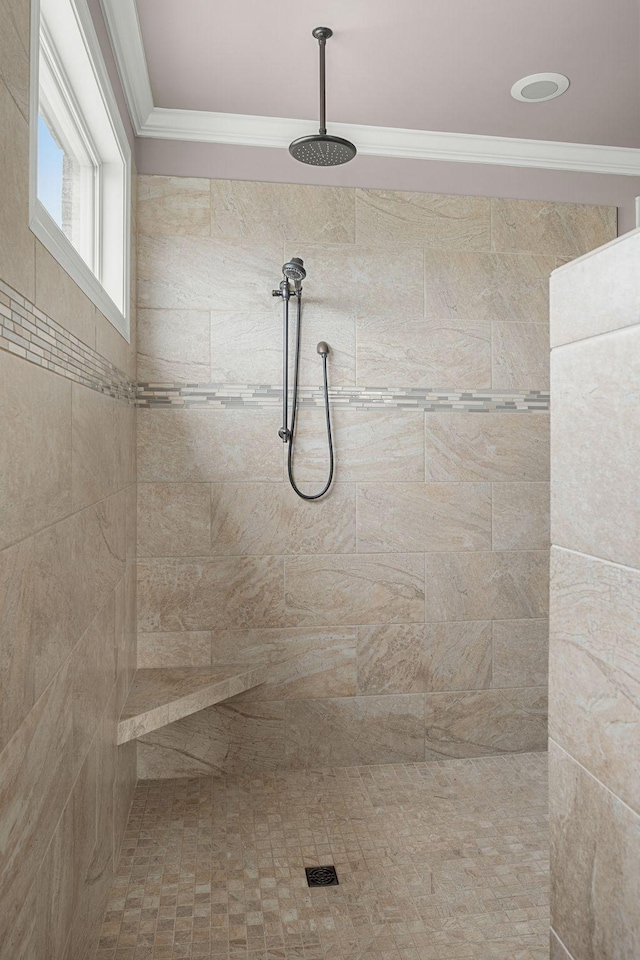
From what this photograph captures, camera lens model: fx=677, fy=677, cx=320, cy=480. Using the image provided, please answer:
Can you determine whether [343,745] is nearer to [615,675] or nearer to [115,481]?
[115,481]

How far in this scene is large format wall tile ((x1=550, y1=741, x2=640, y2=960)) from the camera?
3.13 ft

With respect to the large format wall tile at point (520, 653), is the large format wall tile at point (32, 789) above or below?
above

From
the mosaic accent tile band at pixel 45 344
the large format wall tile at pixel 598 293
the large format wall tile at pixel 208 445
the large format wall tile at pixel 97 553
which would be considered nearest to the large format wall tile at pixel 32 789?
the large format wall tile at pixel 97 553

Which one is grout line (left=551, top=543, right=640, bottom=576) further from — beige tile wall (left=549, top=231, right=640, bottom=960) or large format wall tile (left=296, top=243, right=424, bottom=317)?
large format wall tile (left=296, top=243, right=424, bottom=317)

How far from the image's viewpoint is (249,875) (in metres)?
2.16

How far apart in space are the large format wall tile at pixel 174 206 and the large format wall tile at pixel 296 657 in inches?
66.6

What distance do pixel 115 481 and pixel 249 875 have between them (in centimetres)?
134

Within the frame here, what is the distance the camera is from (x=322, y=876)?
2.15m

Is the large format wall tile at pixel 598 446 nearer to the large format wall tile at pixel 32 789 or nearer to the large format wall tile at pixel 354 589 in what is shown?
the large format wall tile at pixel 32 789

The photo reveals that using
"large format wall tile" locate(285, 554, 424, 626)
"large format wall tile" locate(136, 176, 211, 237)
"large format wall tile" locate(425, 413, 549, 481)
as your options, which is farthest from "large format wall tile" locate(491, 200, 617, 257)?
"large format wall tile" locate(285, 554, 424, 626)

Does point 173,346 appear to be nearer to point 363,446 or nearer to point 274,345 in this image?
point 274,345

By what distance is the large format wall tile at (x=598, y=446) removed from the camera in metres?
0.94

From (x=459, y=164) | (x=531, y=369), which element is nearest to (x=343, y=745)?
(x=531, y=369)

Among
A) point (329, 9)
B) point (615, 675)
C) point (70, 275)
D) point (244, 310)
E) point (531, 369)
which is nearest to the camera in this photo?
point (615, 675)
